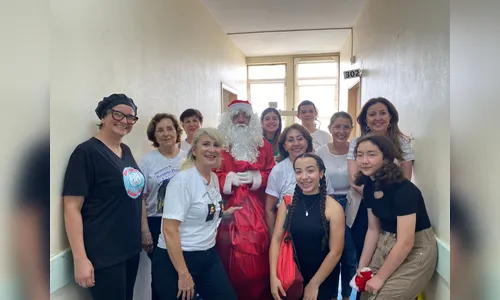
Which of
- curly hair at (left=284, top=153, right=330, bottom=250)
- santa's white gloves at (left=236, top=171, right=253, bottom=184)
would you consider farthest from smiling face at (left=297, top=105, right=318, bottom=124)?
curly hair at (left=284, top=153, right=330, bottom=250)

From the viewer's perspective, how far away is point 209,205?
1.63m


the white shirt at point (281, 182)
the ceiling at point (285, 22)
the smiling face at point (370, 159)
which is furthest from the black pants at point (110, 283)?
the ceiling at point (285, 22)

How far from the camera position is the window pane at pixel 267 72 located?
7.64 metres

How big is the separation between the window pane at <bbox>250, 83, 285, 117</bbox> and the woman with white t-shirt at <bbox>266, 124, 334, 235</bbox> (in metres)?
5.65

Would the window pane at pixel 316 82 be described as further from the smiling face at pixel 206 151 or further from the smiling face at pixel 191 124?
the smiling face at pixel 206 151

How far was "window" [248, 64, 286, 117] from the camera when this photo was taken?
7.63 metres

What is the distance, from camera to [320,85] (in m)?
7.55

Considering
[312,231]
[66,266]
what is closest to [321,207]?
[312,231]

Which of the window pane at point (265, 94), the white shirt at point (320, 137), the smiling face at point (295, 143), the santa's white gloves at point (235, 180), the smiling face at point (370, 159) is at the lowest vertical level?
the santa's white gloves at point (235, 180)

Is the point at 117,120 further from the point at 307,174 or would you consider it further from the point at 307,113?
the point at 307,113

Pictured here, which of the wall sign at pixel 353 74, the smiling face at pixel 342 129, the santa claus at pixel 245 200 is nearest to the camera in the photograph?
the santa claus at pixel 245 200

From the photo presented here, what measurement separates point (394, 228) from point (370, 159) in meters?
0.35

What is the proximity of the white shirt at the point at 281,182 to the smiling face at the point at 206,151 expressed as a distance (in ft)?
1.62

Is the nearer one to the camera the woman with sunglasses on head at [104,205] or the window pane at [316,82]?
the woman with sunglasses on head at [104,205]
